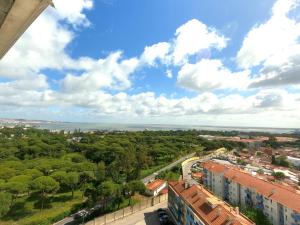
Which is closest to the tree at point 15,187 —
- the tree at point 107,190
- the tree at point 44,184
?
the tree at point 44,184

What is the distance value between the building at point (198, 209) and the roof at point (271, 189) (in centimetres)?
626

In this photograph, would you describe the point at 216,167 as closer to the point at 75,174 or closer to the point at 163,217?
the point at 163,217

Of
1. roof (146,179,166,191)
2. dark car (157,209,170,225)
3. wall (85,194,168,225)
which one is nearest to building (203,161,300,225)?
roof (146,179,166,191)

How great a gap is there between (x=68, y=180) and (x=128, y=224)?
933 cm

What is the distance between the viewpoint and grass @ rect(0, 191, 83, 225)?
80.2 feet

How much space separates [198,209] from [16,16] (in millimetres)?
20288

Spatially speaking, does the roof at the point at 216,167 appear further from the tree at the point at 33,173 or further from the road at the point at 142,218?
the tree at the point at 33,173

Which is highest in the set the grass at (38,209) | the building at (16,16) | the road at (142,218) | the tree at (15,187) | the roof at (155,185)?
the building at (16,16)

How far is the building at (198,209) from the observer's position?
1790cm

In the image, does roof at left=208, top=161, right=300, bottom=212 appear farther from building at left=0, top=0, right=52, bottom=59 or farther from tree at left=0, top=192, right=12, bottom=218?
building at left=0, top=0, right=52, bottom=59

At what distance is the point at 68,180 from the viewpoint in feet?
98.8

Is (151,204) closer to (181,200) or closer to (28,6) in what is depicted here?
(181,200)

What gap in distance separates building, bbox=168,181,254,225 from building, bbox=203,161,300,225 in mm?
6106

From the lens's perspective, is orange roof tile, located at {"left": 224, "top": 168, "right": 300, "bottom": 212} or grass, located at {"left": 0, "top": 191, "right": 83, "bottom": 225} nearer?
orange roof tile, located at {"left": 224, "top": 168, "right": 300, "bottom": 212}
